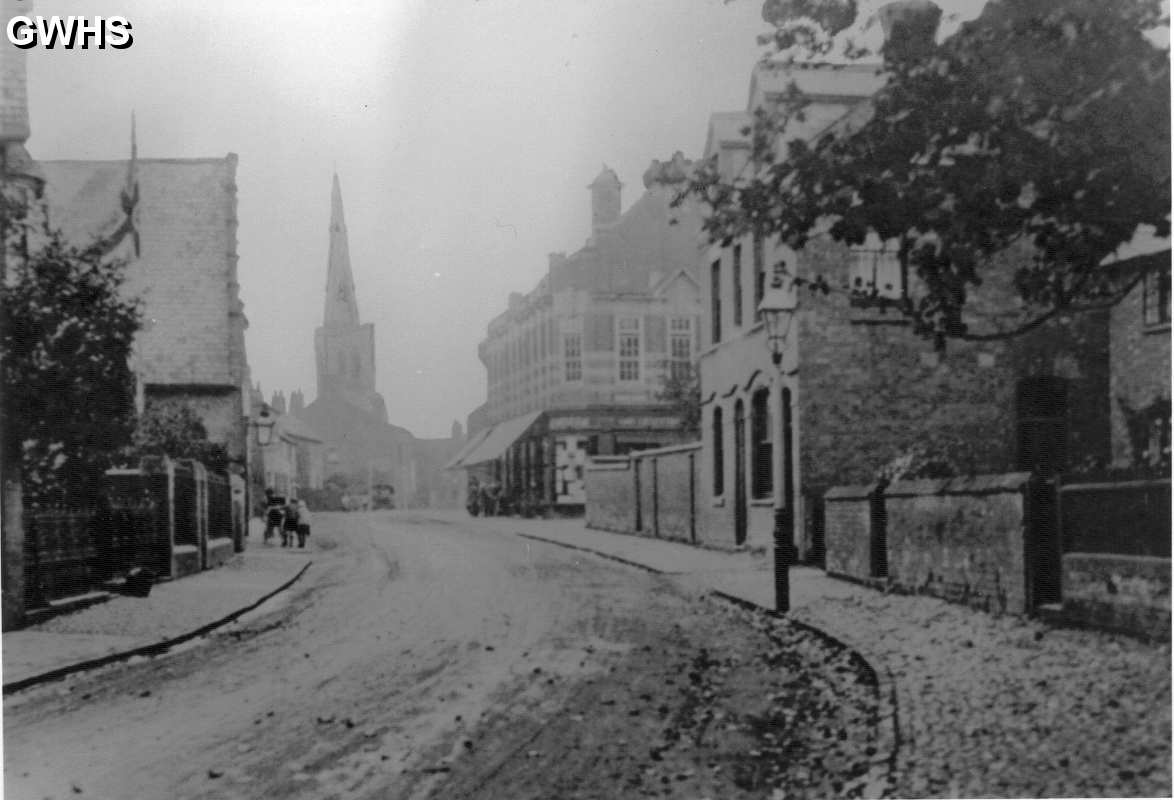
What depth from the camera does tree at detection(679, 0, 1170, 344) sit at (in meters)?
6.74

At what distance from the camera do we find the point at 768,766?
6.92m

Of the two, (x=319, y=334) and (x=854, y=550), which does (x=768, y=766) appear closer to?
(x=319, y=334)

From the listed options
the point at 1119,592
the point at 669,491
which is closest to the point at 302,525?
the point at 669,491

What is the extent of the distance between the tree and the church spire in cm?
323

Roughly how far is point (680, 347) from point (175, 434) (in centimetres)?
1093

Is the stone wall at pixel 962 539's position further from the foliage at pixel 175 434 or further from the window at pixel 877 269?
the foliage at pixel 175 434

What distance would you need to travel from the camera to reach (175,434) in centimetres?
1972

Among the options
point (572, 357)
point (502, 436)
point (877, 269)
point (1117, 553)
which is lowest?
point (1117, 553)

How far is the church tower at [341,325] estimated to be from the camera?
31.2 feet

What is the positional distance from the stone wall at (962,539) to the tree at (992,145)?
405 cm

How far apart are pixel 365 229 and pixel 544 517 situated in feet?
91.9

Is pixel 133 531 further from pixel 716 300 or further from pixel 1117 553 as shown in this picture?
pixel 1117 553

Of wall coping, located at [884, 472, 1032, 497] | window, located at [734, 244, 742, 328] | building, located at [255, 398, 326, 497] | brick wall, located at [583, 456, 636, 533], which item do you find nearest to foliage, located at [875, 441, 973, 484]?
wall coping, located at [884, 472, 1032, 497]

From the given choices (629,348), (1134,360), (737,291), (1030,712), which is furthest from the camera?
(629,348)
